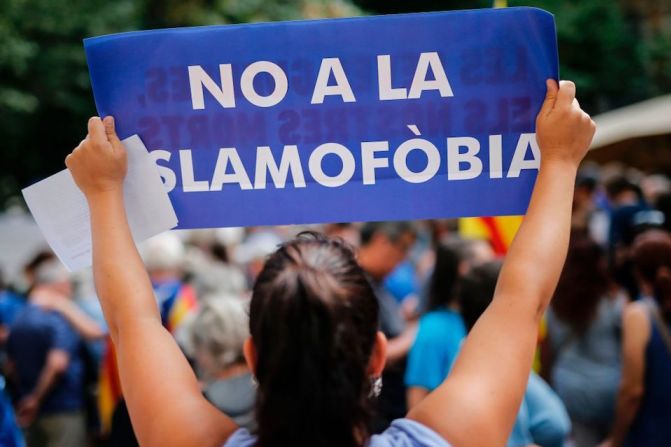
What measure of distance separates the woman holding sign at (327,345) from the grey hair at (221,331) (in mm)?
1981

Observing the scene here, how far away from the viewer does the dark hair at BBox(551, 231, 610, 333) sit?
5109mm

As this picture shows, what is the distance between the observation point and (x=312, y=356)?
5.29 ft

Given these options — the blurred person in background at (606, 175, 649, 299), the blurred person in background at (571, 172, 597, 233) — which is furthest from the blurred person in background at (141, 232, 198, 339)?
the blurred person in background at (571, 172, 597, 233)

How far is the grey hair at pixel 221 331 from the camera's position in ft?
12.9

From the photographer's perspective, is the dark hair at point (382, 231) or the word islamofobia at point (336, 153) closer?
the word islamofobia at point (336, 153)

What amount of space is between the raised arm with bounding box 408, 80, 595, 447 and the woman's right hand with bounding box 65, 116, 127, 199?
2.50ft

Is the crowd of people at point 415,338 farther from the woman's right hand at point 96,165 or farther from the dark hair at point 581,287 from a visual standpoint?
the woman's right hand at point 96,165

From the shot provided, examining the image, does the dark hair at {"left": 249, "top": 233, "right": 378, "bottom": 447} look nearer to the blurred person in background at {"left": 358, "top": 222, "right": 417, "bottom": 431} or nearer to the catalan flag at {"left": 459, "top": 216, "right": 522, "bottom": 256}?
the blurred person in background at {"left": 358, "top": 222, "right": 417, "bottom": 431}

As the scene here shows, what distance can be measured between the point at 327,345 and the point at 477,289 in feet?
8.27

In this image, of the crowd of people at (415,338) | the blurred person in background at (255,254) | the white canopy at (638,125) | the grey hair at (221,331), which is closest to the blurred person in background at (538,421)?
the crowd of people at (415,338)

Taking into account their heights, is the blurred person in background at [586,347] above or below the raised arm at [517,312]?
below

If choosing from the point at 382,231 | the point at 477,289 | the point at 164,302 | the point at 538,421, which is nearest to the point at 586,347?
the point at 477,289

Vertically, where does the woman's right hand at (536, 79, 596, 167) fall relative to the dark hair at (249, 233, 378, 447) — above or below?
above

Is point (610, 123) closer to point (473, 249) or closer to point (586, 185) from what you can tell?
point (586, 185)
